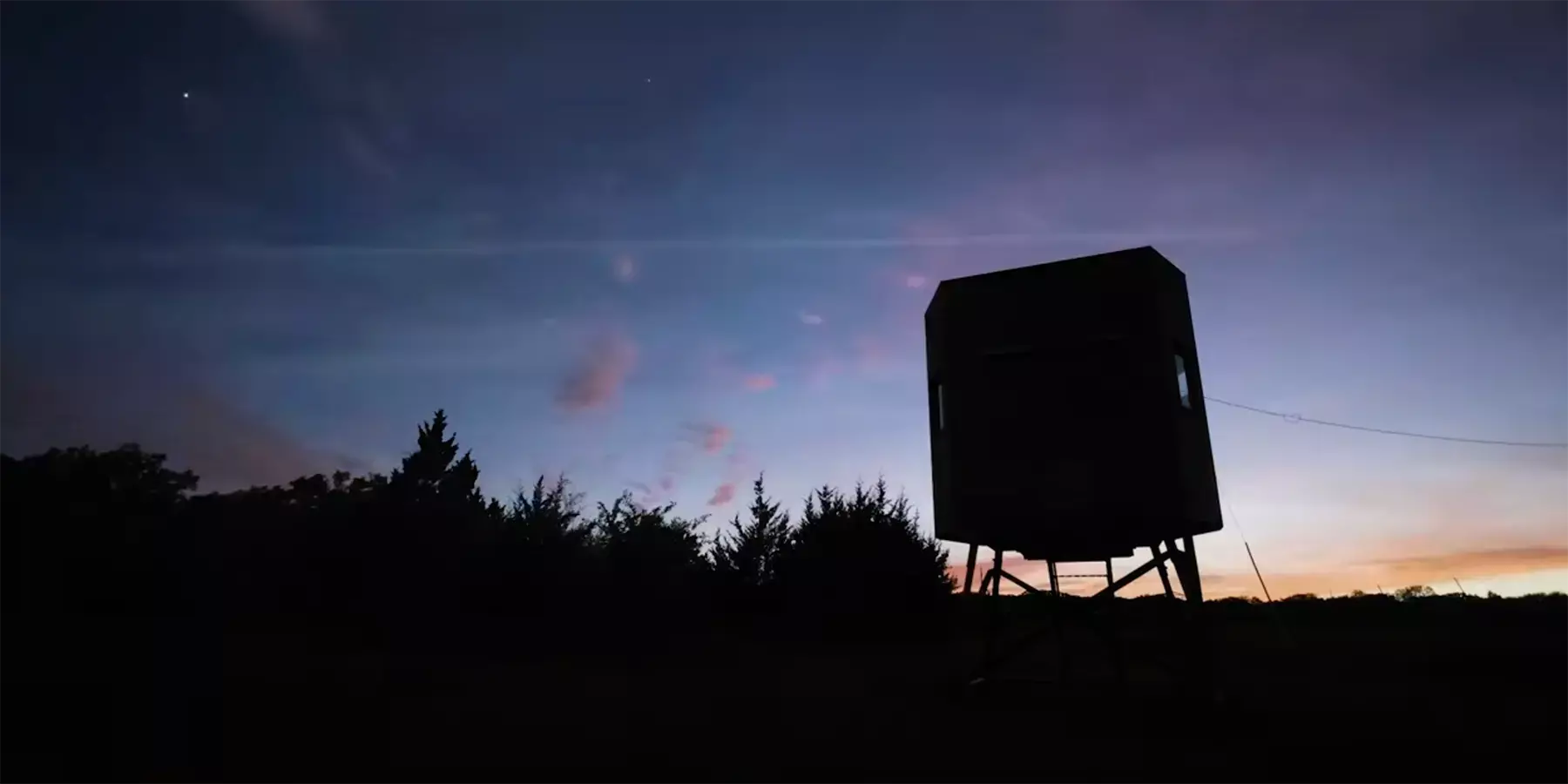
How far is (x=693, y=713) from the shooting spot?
1006cm

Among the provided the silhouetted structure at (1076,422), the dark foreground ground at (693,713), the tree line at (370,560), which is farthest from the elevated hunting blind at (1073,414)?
the tree line at (370,560)

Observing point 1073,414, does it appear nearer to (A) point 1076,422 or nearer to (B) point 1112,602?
(A) point 1076,422

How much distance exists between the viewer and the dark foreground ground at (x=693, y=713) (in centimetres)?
715

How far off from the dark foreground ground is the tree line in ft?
5.03

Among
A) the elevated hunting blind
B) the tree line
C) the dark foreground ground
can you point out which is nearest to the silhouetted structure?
the elevated hunting blind

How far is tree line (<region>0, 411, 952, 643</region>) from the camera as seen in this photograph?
1476 cm

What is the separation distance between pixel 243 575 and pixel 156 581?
135cm

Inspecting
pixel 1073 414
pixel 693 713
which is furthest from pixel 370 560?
pixel 1073 414

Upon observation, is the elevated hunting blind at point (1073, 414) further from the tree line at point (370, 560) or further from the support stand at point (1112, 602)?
Answer: the tree line at point (370, 560)

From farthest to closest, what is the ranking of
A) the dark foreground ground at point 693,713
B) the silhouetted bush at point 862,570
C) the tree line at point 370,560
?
1. the silhouetted bush at point 862,570
2. the tree line at point 370,560
3. the dark foreground ground at point 693,713

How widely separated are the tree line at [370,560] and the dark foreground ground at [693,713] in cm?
153

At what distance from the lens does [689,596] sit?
21.9 meters

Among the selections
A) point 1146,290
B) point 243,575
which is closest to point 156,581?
point 243,575

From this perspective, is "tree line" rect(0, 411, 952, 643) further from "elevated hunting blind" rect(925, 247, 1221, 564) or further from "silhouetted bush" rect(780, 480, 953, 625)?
"elevated hunting blind" rect(925, 247, 1221, 564)
